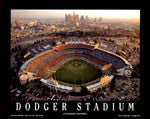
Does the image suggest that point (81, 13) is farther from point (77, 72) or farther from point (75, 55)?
point (77, 72)

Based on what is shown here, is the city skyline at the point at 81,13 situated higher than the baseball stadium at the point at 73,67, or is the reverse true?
the city skyline at the point at 81,13

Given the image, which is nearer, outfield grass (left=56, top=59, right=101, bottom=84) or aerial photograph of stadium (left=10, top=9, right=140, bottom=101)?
aerial photograph of stadium (left=10, top=9, right=140, bottom=101)

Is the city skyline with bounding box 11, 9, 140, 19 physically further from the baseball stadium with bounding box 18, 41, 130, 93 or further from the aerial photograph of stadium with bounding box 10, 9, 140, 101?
the baseball stadium with bounding box 18, 41, 130, 93

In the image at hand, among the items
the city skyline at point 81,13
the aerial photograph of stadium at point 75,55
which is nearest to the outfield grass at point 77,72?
the aerial photograph of stadium at point 75,55

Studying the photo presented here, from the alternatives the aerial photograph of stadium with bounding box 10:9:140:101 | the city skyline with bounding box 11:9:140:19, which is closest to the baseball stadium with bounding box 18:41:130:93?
the aerial photograph of stadium with bounding box 10:9:140:101

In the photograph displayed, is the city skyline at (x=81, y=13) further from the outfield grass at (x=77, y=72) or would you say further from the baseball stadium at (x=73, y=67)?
the outfield grass at (x=77, y=72)

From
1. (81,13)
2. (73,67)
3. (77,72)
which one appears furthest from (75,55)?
(81,13)

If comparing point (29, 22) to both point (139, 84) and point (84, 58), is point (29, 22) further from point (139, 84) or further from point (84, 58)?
point (139, 84)

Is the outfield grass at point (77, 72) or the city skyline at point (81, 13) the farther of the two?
the outfield grass at point (77, 72)

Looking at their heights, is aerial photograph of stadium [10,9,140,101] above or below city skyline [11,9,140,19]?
below
